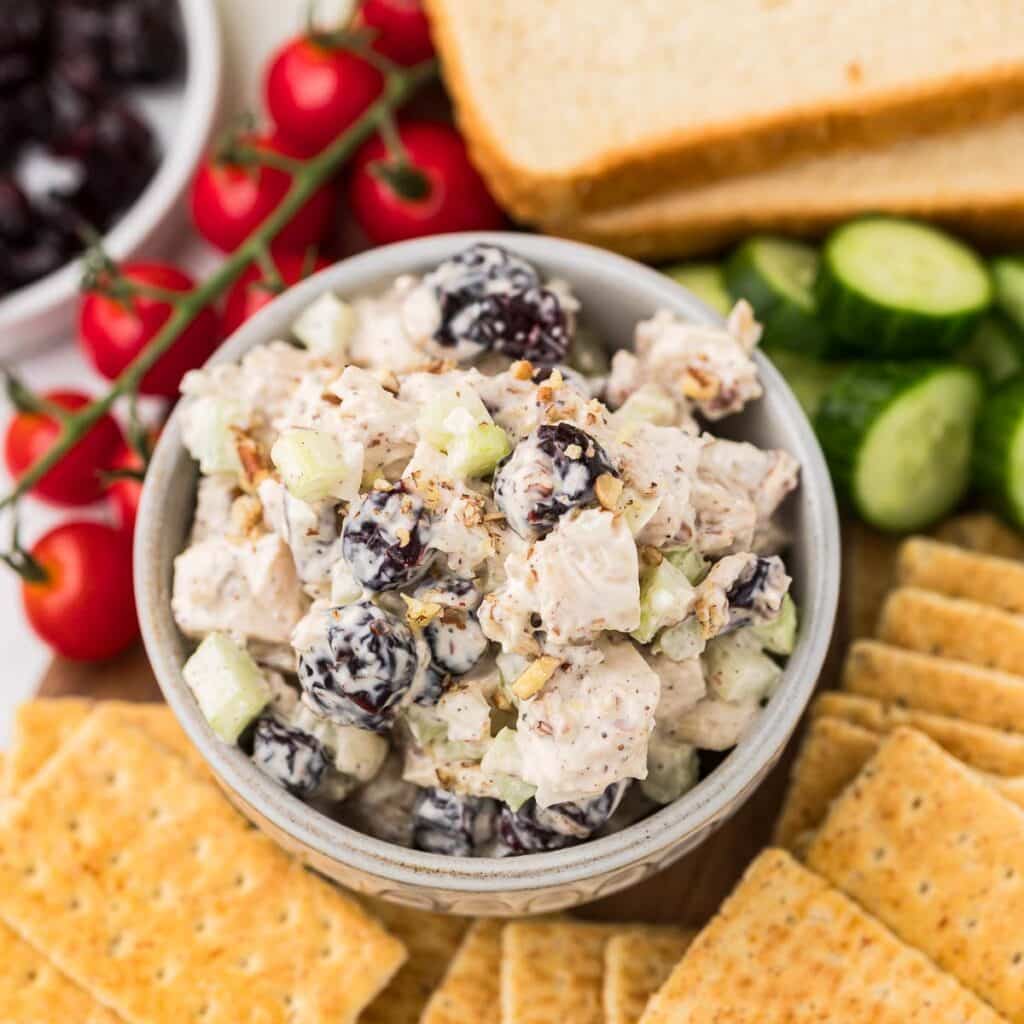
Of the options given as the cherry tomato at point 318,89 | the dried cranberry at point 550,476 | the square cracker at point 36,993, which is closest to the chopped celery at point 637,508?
the dried cranberry at point 550,476

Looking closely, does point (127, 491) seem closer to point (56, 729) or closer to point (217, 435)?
point (56, 729)

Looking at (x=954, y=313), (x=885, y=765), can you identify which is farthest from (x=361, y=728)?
(x=954, y=313)

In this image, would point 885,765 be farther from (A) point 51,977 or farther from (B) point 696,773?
(A) point 51,977

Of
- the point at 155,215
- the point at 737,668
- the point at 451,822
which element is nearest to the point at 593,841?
the point at 451,822

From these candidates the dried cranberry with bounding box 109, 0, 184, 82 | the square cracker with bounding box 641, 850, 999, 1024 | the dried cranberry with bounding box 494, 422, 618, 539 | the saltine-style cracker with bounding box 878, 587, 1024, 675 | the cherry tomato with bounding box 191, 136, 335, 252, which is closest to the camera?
the dried cranberry with bounding box 494, 422, 618, 539

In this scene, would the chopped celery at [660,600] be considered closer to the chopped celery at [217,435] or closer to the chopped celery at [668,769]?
the chopped celery at [668,769]

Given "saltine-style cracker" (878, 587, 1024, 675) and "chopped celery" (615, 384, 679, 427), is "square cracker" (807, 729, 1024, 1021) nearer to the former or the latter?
"saltine-style cracker" (878, 587, 1024, 675)

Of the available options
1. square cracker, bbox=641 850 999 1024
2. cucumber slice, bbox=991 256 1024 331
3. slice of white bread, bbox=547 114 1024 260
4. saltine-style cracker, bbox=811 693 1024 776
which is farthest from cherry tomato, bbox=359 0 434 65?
square cracker, bbox=641 850 999 1024
